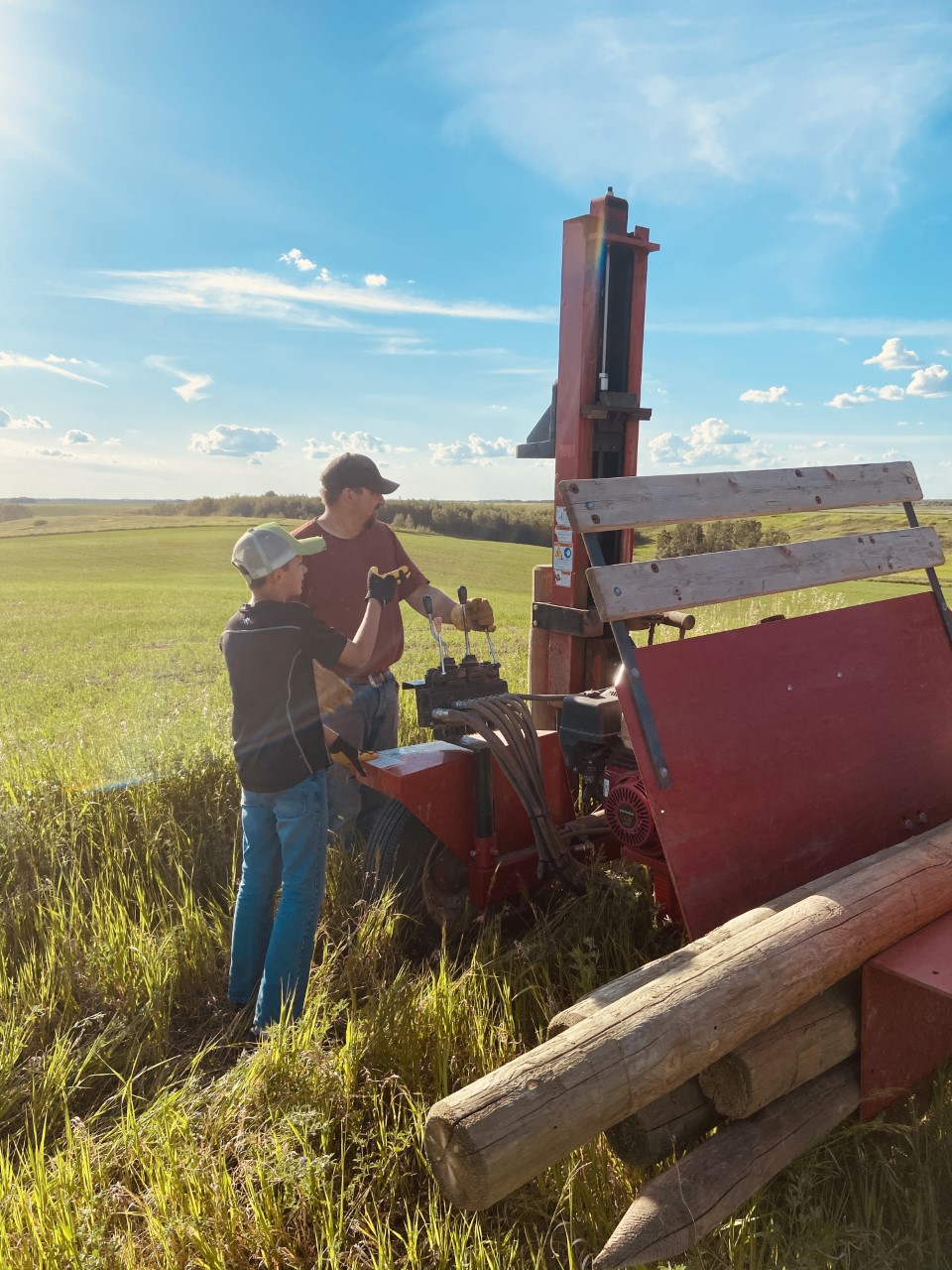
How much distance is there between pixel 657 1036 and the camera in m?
2.01

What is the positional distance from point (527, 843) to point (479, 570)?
71.2 feet

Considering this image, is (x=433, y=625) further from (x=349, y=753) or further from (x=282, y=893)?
(x=282, y=893)

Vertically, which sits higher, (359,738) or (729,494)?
(729,494)

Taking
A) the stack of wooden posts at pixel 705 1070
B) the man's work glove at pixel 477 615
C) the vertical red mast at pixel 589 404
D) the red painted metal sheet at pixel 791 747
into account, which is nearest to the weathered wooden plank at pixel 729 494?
the red painted metal sheet at pixel 791 747

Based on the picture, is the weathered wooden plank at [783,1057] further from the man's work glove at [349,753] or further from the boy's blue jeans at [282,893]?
the man's work glove at [349,753]

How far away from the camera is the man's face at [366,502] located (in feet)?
14.8

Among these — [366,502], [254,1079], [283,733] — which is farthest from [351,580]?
[254,1079]

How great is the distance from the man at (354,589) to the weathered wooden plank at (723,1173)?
8.05 feet

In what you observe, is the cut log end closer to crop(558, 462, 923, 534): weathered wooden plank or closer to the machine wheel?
crop(558, 462, 923, 534): weathered wooden plank

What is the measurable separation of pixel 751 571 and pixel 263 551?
1882mm

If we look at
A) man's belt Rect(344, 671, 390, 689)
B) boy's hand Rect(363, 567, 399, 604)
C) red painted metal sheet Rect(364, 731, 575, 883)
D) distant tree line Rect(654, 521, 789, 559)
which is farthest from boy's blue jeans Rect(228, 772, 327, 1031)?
Result: distant tree line Rect(654, 521, 789, 559)

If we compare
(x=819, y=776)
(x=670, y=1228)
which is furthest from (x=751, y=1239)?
(x=819, y=776)

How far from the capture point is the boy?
3.26 meters

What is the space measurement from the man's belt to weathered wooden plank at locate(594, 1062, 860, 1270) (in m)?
2.92
